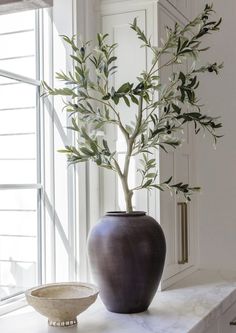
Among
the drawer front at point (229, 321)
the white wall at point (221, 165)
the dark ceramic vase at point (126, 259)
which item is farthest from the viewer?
the white wall at point (221, 165)

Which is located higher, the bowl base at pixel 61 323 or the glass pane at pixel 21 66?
the glass pane at pixel 21 66

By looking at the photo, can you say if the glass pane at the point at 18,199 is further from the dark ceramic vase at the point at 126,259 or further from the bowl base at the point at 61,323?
the bowl base at the point at 61,323

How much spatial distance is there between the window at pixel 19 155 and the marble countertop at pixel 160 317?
181 mm

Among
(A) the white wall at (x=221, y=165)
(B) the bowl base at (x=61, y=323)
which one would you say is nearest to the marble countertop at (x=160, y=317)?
(B) the bowl base at (x=61, y=323)

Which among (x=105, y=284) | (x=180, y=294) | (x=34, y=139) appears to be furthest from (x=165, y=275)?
(x=34, y=139)

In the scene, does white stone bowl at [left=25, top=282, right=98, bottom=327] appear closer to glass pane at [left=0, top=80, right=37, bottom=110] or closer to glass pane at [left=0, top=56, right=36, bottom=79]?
glass pane at [left=0, top=80, right=37, bottom=110]

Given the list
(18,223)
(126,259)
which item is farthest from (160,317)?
(18,223)

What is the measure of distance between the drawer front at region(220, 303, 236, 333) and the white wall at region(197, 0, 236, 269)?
1.50ft

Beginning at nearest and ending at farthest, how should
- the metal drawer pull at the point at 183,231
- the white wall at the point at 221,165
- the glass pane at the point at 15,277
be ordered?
the glass pane at the point at 15,277 < the metal drawer pull at the point at 183,231 < the white wall at the point at 221,165

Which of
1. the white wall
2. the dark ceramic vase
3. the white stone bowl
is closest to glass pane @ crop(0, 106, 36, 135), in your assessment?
the dark ceramic vase

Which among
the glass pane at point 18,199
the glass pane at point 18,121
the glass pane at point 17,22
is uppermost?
the glass pane at point 17,22

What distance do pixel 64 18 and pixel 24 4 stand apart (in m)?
0.51

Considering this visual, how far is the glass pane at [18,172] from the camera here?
5.85 ft

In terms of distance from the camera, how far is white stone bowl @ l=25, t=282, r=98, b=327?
148 centimetres
